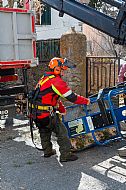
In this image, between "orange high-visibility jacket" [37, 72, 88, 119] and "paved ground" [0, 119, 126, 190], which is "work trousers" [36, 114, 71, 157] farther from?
"paved ground" [0, 119, 126, 190]

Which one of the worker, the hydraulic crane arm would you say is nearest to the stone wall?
the hydraulic crane arm

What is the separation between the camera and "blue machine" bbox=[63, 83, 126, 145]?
5273mm

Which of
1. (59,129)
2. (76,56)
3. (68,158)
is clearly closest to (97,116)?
(59,129)

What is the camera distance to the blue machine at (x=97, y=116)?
5273mm

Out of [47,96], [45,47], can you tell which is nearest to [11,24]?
[47,96]

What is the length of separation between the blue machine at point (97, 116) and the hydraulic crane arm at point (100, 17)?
0.90 m

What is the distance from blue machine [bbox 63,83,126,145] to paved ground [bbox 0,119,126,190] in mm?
360

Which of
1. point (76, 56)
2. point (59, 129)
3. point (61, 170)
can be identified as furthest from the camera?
point (76, 56)

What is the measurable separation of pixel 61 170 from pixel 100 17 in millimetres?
2478

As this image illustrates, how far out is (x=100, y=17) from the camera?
5.25 m

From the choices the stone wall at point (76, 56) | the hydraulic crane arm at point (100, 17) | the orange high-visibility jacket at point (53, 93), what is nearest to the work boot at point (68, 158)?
the orange high-visibility jacket at point (53, 93)

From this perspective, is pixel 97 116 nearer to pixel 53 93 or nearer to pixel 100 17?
pixel 53 93

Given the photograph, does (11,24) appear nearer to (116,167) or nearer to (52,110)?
(52,110)

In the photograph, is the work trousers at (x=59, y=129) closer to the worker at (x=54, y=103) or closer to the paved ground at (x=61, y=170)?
the worker at (x=54, y=103)
